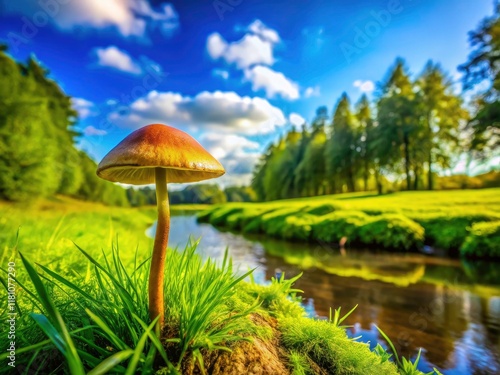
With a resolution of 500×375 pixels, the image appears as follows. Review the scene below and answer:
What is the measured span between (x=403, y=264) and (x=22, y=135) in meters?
18.3


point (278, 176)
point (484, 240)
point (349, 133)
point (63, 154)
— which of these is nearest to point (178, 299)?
point (484, 240)

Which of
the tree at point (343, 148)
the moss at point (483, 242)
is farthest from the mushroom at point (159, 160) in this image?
the tree at point (343, 148)

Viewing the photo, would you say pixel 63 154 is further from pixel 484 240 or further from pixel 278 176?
pixel 278 176

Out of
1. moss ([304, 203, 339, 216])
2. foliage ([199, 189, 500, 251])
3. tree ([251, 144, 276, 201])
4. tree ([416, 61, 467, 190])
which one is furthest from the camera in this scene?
tree ([251, 144, 276, 201])

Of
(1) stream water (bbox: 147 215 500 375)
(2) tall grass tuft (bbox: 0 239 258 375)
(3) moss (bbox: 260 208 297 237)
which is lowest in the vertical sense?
(1) stream water (bbox: 147 215 500 375)

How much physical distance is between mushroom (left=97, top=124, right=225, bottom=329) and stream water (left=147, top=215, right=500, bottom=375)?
1319 mm

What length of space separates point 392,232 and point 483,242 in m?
3.05

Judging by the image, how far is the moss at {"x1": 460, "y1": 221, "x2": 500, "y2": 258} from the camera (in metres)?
9.17

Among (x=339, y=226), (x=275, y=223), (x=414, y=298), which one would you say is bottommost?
(x=414, y=298)

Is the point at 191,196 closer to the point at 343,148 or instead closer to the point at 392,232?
the point at 343,148

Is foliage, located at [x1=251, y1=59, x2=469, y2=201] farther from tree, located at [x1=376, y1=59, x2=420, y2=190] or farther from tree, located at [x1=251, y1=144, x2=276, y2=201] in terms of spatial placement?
tree, located at [x1=251, y1=144, x2=276, y2=201]

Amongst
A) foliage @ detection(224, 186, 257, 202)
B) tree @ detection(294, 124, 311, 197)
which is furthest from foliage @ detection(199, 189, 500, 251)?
foliage @ detection(224, 186, 257, 202)

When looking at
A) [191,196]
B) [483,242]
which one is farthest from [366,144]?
[191,196]

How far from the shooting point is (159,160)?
115 cm
